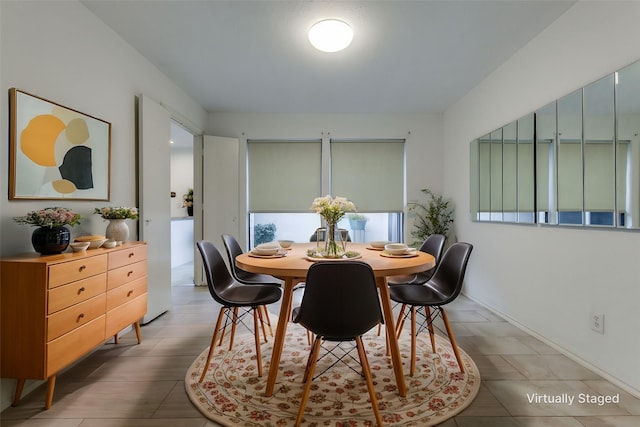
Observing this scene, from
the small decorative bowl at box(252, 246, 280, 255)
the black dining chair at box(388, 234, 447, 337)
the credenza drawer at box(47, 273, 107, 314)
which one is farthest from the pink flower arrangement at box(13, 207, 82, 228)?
the black dining chair at box(388, 234, 447, 337)

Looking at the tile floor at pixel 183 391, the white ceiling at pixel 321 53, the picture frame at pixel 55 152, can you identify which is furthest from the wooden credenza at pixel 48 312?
the white ceiling at pixel 321 53

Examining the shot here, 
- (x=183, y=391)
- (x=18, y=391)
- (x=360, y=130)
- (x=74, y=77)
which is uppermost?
(x=360, y=130)

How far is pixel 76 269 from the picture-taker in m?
1.65

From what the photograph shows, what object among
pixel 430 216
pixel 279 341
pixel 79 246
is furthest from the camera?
pixel 430 216

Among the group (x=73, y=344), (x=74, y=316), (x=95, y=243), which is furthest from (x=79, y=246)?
(x=73, y=344)

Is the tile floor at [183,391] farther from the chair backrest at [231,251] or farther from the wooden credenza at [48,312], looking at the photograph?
the chair backrest at [231,251]

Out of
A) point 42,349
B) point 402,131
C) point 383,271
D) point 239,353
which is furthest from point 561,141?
point 42,349

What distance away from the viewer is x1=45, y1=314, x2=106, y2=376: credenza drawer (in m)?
1.51

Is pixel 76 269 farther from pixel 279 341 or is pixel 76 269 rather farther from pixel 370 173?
pixel 370 173

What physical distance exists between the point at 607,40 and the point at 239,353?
3371 mm

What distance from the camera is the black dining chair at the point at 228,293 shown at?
188cm

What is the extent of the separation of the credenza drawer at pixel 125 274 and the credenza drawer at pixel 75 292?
62 mm

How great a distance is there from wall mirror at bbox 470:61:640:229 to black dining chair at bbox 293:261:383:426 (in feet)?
5.57

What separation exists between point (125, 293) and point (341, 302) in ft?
5.67
